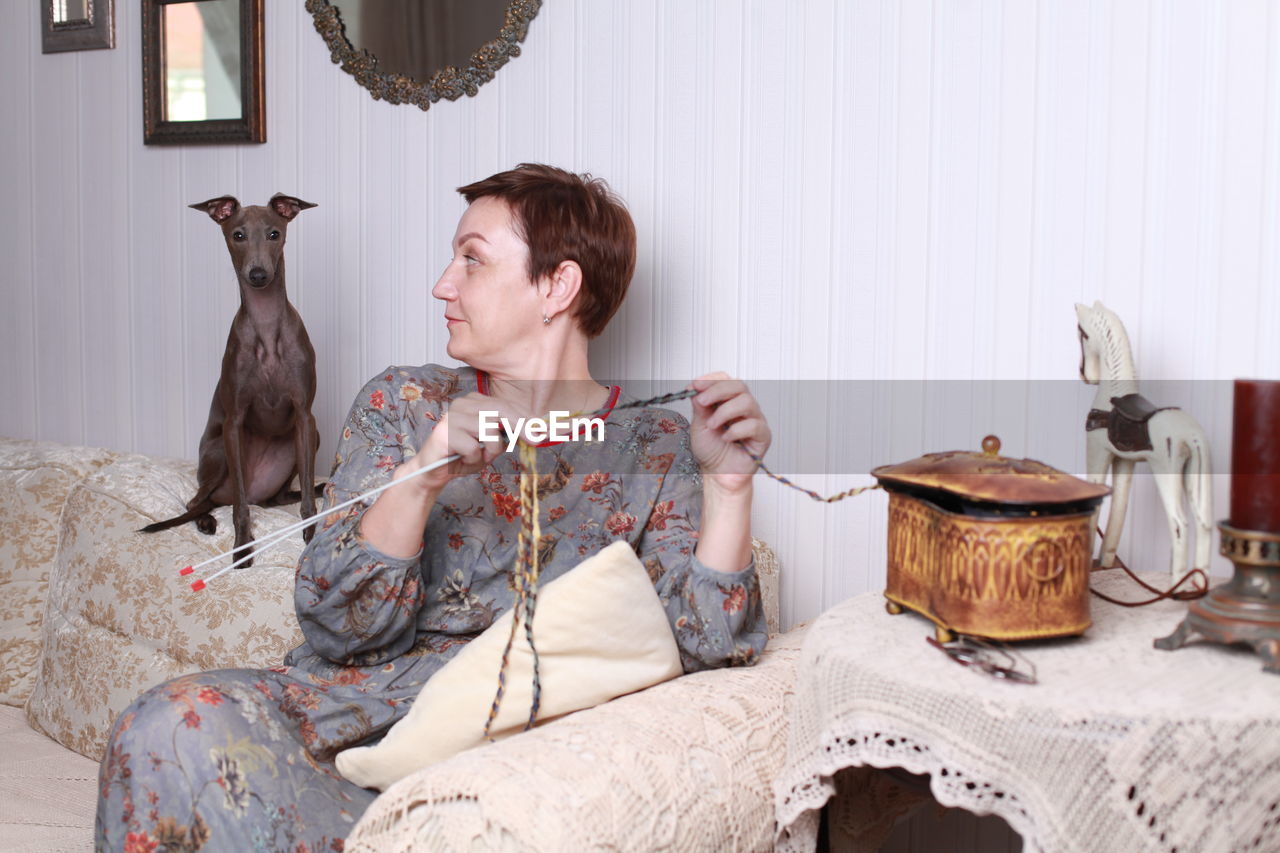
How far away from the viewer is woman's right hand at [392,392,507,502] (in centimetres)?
135

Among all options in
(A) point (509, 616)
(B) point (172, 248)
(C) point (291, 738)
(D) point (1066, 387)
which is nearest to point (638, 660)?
(A) point (509, 616)

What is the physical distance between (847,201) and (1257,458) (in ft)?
2.73

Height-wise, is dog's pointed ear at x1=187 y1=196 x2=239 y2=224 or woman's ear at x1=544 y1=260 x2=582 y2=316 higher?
dog's pointed ear at x1=187 y1=196 x2=239 y2=224

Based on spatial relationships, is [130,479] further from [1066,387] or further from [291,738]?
[1066,387]

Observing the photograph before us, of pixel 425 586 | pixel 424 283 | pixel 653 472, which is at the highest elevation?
pixel 424 283

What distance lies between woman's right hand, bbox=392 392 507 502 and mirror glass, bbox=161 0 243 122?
1464 mm

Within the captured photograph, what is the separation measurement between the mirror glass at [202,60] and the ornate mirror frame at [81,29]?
212mm

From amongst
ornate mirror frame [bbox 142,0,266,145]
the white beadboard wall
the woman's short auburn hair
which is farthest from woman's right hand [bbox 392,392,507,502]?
ornate mirror frame [bbox 142,0,266,145]

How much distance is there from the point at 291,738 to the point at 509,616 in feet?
0.97

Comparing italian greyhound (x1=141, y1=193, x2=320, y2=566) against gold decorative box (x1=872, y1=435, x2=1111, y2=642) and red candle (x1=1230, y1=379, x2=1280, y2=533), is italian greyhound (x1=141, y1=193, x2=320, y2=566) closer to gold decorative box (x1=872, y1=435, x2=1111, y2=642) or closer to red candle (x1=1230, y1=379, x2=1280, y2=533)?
gold decorative box (x1=872, y1=435, x2=1111, y2=642)

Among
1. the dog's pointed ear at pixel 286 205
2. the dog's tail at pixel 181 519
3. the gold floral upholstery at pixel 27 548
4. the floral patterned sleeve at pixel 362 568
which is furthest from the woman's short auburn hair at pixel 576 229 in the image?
the gold floral upholstery at pixel 27 548

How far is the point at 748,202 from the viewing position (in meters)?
1.94

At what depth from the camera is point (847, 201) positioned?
1.84 metres

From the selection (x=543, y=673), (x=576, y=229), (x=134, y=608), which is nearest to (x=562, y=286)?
(x=576, y=229)
